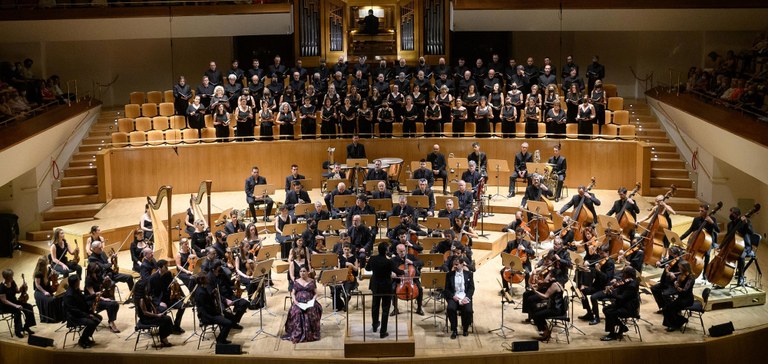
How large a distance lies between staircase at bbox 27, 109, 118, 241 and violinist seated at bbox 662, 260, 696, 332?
9.38m

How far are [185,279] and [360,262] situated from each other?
7.22 feet

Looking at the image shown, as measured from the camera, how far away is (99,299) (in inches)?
452

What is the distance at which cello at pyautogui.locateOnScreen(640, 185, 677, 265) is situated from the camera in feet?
42.9

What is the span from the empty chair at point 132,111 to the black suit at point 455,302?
8762 mm

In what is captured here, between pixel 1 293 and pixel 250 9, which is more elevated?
pixel 250 9

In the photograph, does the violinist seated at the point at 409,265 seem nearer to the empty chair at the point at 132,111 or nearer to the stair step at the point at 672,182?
the stair step at the point at 672,182

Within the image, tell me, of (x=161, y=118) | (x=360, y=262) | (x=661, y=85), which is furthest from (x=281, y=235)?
(x=661, y=85)

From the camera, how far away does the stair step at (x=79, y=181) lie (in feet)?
56.1

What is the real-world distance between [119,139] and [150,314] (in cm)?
709

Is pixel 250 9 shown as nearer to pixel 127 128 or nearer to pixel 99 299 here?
pixel 127 128

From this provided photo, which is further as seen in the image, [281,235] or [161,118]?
[161,118]

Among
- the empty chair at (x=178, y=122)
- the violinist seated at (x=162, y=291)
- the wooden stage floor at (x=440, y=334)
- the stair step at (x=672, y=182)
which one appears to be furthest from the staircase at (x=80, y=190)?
the stair step at (x=672, y=182)

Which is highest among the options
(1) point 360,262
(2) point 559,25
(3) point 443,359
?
A: (2) point 559,25

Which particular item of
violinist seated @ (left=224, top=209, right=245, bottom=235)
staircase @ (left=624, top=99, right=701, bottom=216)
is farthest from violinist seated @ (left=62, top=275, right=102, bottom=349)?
staircase @ (left=624, top=99, right=701, bottom=216)
